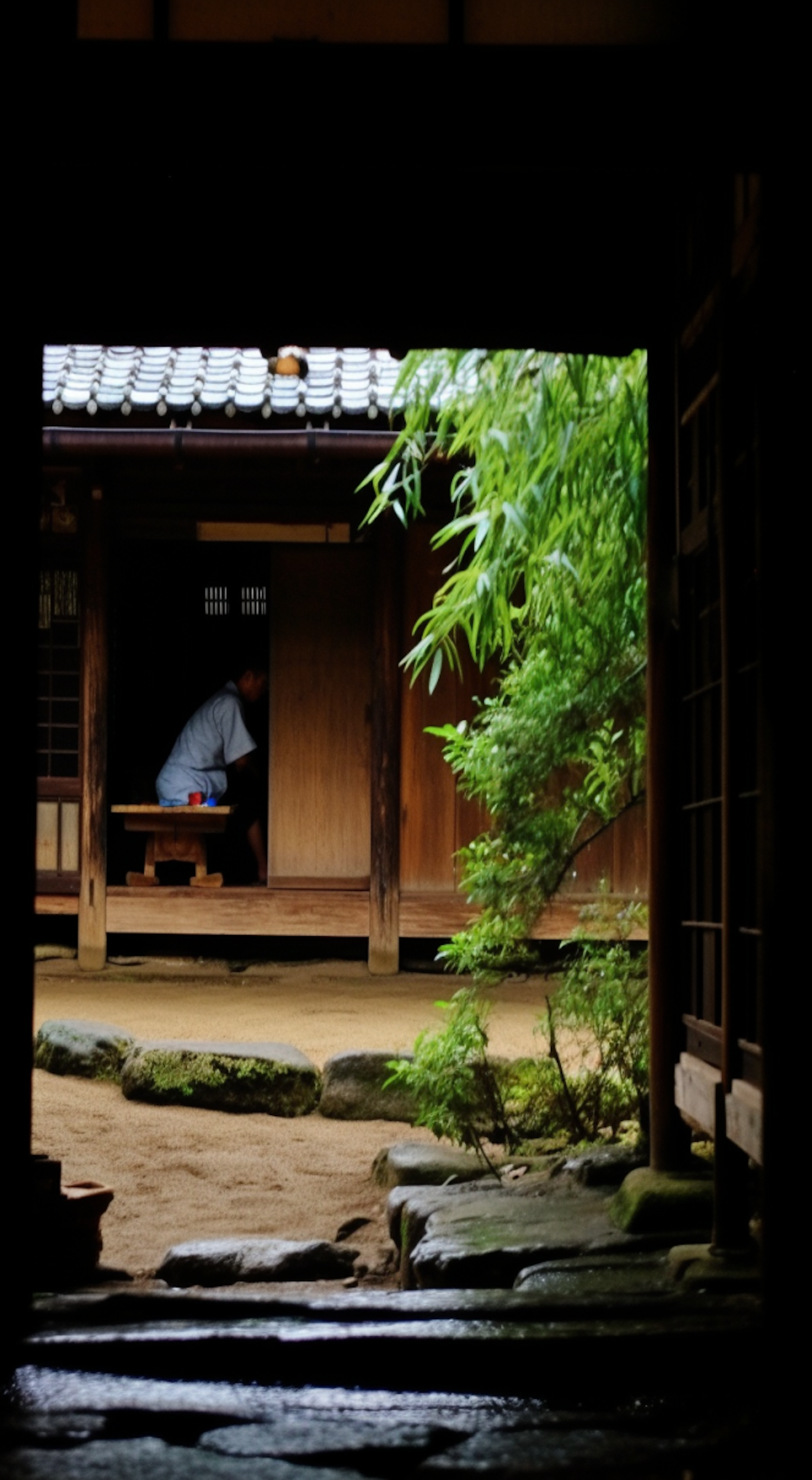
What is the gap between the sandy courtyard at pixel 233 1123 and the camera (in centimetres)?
569

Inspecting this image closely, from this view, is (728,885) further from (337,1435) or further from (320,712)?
(320,712)

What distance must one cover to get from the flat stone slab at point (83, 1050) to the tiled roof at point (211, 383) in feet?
13.9

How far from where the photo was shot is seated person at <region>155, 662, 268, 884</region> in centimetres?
1152

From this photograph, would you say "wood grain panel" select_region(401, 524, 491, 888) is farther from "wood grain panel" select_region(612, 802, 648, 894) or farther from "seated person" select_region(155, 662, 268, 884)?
"seated person" select_region(155, 662, 268, 884)

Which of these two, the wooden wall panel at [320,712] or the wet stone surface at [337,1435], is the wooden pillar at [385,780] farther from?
the wet stone surface at [337,1435]

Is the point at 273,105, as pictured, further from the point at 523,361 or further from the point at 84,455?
the point at 84,455

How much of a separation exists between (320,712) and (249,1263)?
6.67m

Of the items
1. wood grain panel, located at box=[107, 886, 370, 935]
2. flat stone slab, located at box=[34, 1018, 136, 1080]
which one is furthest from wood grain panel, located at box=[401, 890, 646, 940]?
flat stone slab, located at box=[34, 1018, 136, 1080]

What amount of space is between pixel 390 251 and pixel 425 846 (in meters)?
6.99

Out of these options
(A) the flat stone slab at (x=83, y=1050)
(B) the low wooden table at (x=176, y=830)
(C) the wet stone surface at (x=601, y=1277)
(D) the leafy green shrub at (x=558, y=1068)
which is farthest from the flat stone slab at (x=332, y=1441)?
(B) the low wooden table at (x=176, y=830)

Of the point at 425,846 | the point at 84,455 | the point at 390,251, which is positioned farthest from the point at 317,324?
the point at 425,846

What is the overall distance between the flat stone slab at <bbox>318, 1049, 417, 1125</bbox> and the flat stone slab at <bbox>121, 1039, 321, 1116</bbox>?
6.3 inches

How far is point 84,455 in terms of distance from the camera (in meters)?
9.91

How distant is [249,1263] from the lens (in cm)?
486
